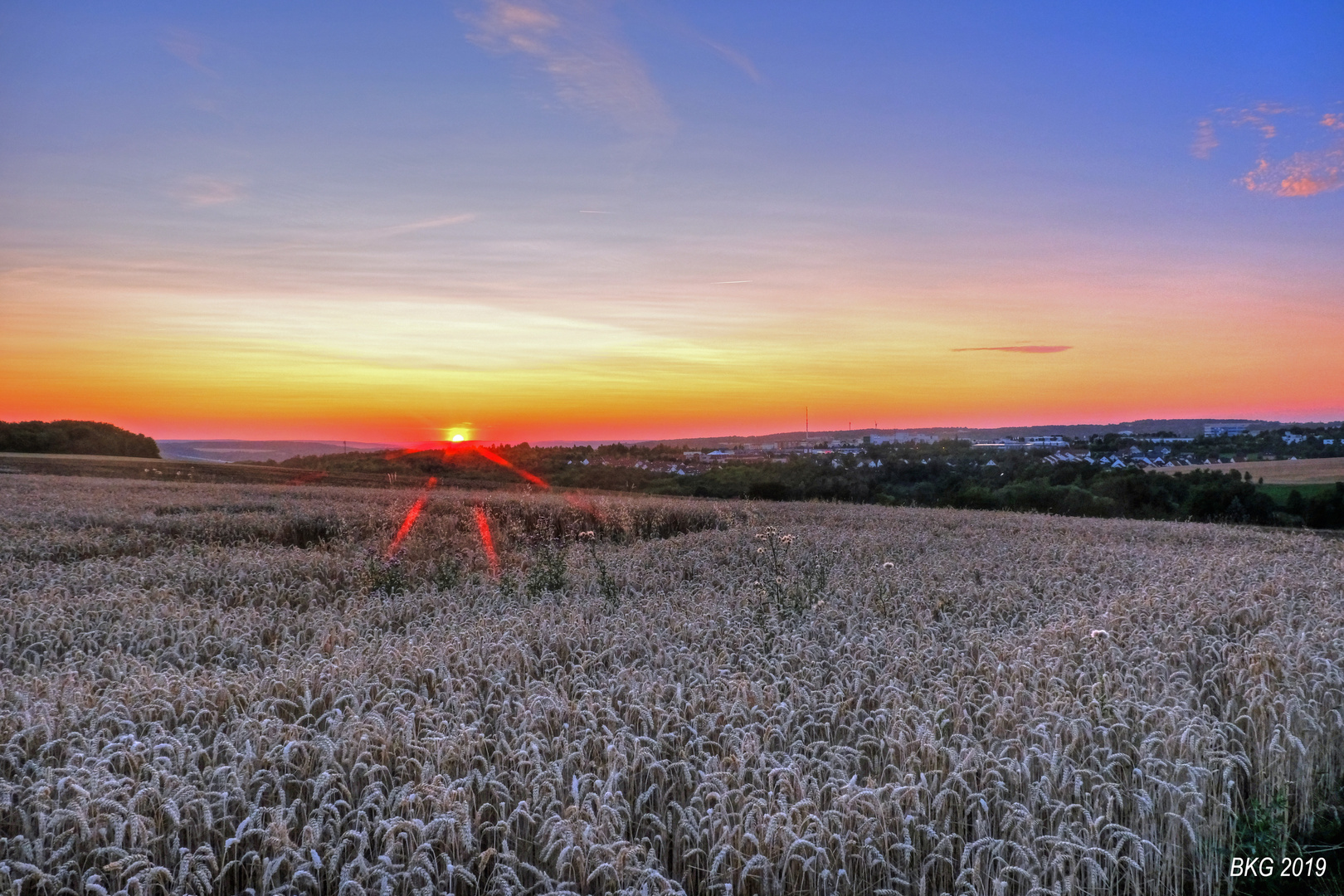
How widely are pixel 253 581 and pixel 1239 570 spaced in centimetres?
1396

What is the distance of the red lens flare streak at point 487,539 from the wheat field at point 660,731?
68.7 inches

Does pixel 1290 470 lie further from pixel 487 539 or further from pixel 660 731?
pixel 660 731

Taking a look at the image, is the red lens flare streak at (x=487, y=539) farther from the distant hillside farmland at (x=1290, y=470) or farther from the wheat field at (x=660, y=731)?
the distant hillside farmland at (x=1290, y=470)

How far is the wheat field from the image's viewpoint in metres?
3.80

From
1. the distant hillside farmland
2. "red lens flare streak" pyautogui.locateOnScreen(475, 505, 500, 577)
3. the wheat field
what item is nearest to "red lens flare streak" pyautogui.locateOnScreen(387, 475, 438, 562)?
"red lens flare streak" pyautogui.locateOnScreen(475, 505, 500, 577)

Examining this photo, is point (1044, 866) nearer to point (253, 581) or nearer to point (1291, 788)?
point (1291, 788)

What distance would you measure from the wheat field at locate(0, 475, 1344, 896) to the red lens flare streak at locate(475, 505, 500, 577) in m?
1.75

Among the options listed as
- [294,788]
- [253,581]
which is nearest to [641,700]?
[294,788]

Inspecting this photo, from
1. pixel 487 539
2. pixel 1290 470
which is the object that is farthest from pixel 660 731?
Result: pixel 1290 470

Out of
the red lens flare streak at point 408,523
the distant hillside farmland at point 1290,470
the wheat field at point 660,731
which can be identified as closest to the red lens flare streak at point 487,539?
the red lens flare streak at point 408,523

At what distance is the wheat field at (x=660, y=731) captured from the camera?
380 centimetres

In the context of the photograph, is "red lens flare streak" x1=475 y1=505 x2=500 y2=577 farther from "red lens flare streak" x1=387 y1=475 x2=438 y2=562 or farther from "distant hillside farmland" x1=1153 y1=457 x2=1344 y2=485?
"distant hillside farmland" x1=1153 y1=457 x2=1344 y2=485

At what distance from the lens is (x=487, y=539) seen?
16.0 meters

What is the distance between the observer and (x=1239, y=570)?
11.2 meters
